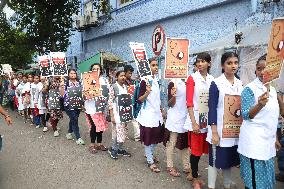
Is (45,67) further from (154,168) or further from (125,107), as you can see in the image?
(154,168)

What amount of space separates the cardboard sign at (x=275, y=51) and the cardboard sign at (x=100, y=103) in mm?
4083

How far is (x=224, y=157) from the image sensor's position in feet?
13.5

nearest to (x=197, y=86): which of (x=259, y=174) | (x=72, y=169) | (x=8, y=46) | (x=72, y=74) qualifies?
(x=259, y=174)

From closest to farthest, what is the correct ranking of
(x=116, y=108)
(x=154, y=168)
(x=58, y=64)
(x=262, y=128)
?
1. (x=262, y=128)
2. (x=154, y=168)
3. (x=116, y=108)
4. (x=58, y=64)

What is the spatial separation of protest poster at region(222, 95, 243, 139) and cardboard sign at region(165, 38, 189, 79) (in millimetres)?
1139

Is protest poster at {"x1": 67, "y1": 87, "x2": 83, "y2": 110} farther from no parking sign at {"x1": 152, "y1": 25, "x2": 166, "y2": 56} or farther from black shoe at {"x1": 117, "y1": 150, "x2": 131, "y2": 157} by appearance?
no parking sign at {"x1": 152, "y1": 25, "x2": 166, "y2": 56}

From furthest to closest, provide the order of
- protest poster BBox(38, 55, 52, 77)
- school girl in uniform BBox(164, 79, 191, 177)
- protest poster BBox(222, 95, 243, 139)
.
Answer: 1. protest poster BBox(38, 55, 52, 77)
2. school girl in uniform BBox(164, 79, 191, 177)
3. protest poster BBox(222, 95, 243, 139)

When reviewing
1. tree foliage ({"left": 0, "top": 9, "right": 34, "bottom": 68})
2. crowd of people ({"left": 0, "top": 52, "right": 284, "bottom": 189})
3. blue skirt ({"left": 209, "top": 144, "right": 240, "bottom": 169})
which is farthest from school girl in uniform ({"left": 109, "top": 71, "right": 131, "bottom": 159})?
tree foliage ({"left": 0, "top": 9, "right": 34, "bottom": 68})

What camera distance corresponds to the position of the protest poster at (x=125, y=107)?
623 cm

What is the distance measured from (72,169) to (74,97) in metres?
2.07

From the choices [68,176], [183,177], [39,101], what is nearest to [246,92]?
[183,177]

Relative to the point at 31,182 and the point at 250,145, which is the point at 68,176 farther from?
the point at 250,145

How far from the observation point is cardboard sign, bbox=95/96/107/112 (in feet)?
22.4

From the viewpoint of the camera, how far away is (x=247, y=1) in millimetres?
10094
